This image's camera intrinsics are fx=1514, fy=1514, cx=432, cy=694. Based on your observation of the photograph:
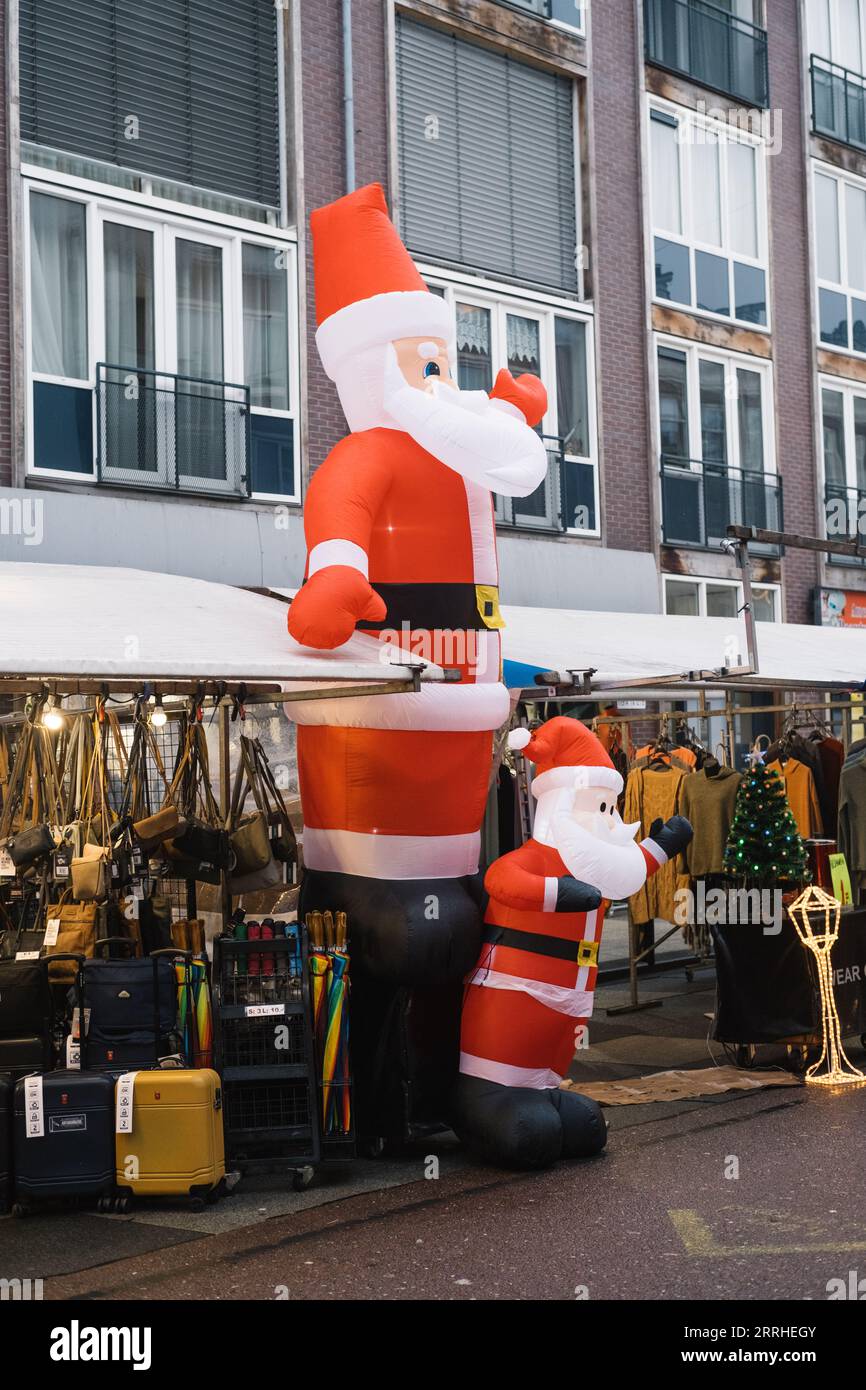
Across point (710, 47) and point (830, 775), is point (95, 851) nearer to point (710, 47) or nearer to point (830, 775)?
point (830, 775)

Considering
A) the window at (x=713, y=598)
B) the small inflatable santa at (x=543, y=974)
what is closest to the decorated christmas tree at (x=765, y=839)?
the small inflatable santa at (x=543, y=974)

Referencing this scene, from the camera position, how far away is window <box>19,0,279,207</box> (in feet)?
42.7

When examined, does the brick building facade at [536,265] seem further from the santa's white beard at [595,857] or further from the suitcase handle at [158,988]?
the santa's white beard at [595,857]

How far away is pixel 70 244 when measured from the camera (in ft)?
43.5

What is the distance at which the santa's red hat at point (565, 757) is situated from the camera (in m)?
7.05

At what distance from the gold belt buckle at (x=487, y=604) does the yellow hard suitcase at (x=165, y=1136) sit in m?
2.45

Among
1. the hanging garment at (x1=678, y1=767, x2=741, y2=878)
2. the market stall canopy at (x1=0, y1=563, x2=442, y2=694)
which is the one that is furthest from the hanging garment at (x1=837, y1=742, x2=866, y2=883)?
the market stall canopy at (x1=0, y1=563, x2=442, y2=694)

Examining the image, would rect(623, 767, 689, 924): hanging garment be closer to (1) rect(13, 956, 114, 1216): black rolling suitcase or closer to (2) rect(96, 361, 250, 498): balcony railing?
(2) rect(96, 361, 250, 498): balcony railing

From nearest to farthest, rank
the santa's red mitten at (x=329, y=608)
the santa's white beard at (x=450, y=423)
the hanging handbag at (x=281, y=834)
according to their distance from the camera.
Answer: the santa's red mitten at (x=329, y=608) < the santa's white beard at (x=450, y=423) < the hanging handbag at (x=281, y=834)

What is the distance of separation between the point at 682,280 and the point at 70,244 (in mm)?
8472

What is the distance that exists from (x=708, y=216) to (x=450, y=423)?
44.9ft

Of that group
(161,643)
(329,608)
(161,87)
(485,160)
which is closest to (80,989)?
(161,643)

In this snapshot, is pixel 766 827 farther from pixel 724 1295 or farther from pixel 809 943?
pixel 724 1295
